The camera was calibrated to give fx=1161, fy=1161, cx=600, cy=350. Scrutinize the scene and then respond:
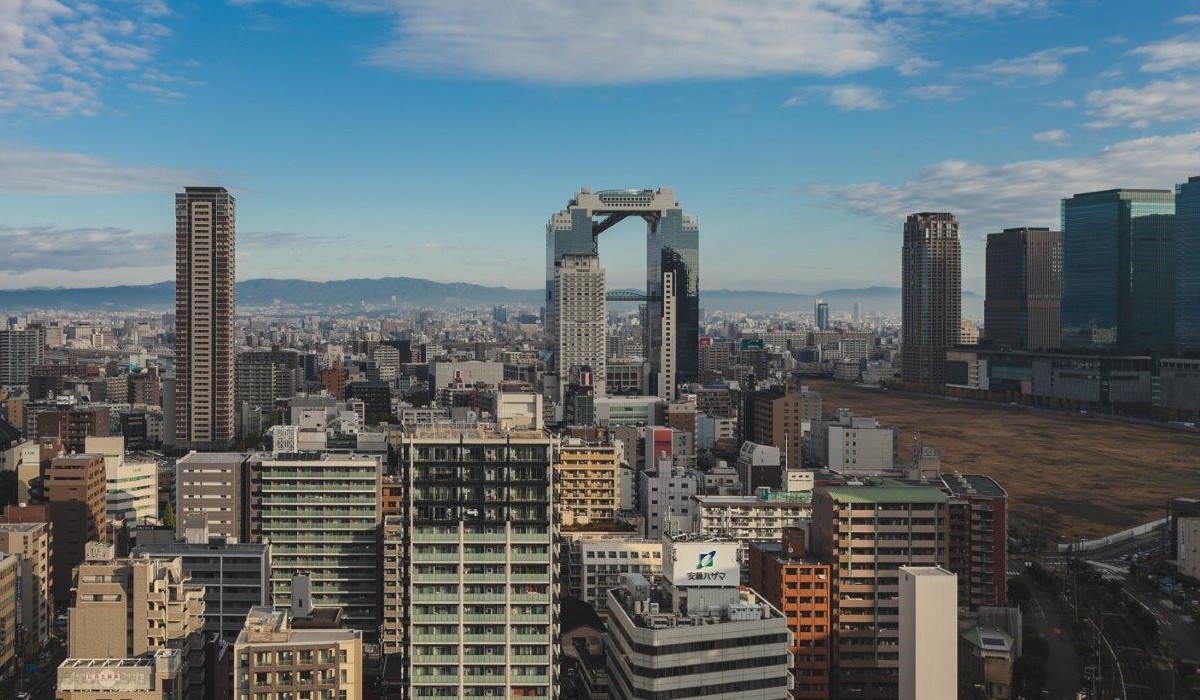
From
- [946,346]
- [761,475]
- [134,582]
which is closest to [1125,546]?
[761,475]

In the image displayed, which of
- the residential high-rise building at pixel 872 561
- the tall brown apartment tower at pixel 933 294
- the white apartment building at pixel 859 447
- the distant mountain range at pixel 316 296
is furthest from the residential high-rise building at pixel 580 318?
the distant mountain range at pixel 316 296

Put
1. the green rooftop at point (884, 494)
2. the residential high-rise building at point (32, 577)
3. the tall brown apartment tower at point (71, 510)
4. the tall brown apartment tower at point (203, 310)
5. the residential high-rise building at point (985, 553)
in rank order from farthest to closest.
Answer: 1. the tall brown apartment tower at point (203, 310)
2. the tall brown apartment tower at point (71, 510)
3. the residential high-rise building at point (32, 577)
4. the residential high-rise building at point (985, 553)
5. the green rooftop at point (884, 494)

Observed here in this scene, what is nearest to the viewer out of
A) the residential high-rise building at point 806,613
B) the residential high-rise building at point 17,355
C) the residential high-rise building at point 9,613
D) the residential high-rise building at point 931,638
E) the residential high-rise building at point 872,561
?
the residential high-rise building at point 931,638

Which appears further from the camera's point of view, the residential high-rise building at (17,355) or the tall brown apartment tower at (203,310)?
the residential high-rise building at (17,355)

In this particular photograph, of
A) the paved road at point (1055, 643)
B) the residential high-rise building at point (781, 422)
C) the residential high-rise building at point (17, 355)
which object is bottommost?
the paved road at point (1055, 643)

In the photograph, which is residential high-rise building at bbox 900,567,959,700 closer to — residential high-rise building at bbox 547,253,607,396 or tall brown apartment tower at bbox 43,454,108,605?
tall brown apartment tower at bbox 43,454,108,605

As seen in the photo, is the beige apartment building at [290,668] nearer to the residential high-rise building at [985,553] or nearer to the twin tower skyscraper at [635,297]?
the residential high-rise building at [985,553]

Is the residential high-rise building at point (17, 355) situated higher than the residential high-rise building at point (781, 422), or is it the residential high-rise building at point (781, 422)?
the residential high-rise building at point (17, 355)
